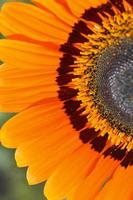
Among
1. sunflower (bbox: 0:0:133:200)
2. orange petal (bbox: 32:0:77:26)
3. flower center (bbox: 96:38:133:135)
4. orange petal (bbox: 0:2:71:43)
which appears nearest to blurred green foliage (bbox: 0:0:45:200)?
sunflower (bbox: 0:0:133:200)

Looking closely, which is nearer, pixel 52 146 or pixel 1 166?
pixel 52 146

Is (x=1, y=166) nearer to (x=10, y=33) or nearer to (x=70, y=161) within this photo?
(x=70, y=161)

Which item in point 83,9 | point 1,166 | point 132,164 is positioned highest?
point 83,9

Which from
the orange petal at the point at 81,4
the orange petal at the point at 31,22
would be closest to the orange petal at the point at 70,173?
the orange petal at the point at 31,22

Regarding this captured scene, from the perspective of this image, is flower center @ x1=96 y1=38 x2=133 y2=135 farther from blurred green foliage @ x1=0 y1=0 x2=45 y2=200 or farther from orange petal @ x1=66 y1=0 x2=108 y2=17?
blurred green foliage @ x1=0 y1=0 x2=45 y2=200

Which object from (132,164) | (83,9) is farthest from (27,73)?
(132,164)

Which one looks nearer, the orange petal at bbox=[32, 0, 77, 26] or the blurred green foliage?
the orange petal at bbox=[32, 0, 77, 26]
